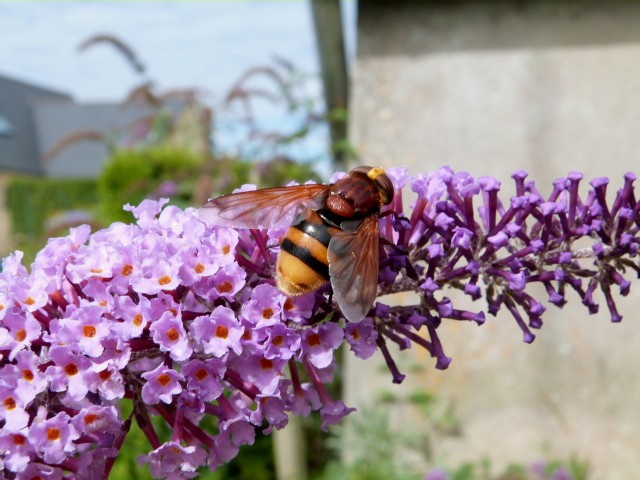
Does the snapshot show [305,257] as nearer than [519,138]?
Yes

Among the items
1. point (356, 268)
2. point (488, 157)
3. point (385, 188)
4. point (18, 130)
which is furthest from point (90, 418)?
point (18, 130)

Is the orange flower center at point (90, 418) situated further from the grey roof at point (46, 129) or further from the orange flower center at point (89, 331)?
the grey roof at point (46, 129)

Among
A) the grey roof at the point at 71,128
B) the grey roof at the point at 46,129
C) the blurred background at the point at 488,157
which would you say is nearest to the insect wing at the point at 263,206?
the blurred background at the point at 488,157

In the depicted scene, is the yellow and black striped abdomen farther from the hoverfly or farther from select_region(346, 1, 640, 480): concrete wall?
select_region(346, 1, 640, 480): concrete wall

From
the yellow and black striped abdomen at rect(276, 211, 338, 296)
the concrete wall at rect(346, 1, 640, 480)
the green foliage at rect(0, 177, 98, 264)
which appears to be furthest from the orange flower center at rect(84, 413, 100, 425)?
the green foliage at rect(0, 177, 98, 264)

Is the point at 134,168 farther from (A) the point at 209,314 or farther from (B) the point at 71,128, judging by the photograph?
(B) the point at 71,128

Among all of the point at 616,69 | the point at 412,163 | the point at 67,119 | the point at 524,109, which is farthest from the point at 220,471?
the point at 67,119
